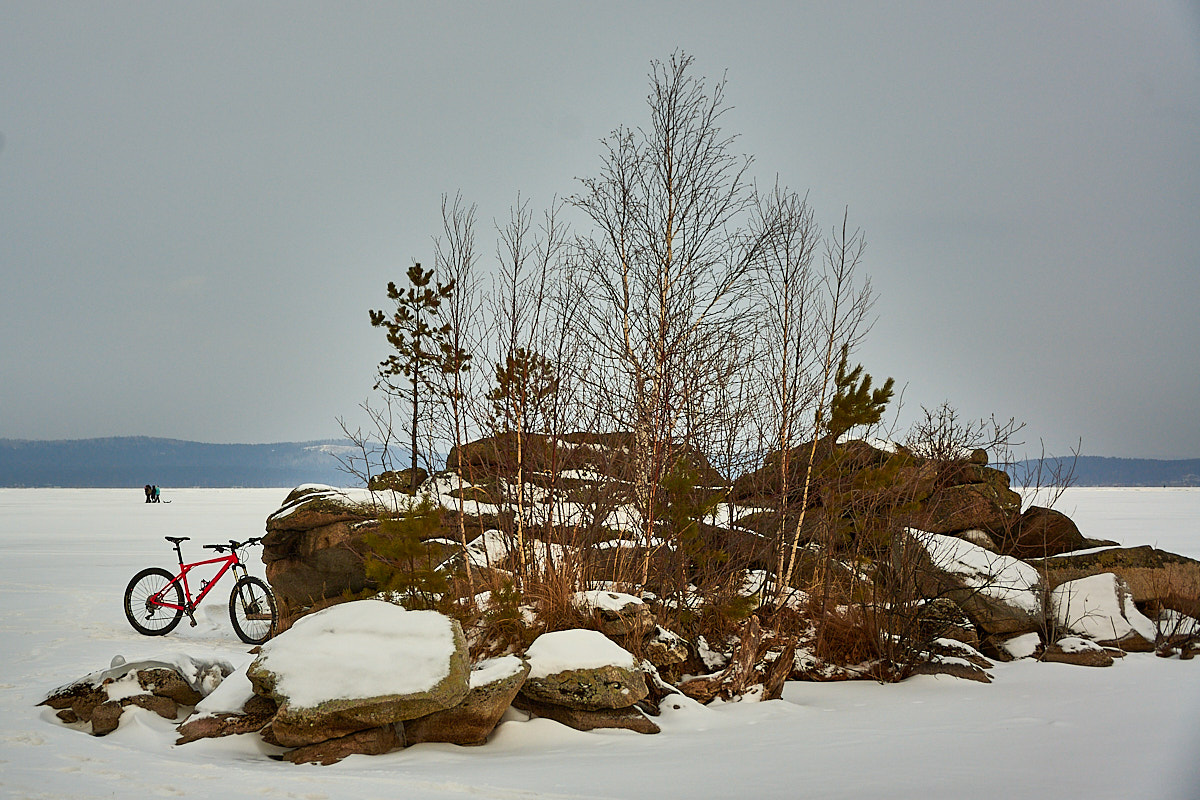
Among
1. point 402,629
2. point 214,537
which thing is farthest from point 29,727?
point 214,537

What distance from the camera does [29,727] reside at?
17.0 feet

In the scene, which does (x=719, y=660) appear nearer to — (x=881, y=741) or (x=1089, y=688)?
(x=881, y=741)

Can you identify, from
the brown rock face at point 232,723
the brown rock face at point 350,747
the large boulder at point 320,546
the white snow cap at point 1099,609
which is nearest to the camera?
the brown rock face at point 350,747

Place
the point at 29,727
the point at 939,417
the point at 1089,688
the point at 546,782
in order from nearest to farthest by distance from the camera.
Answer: the point at 546,782
the point at 29,727
the point at 1089,688
the point at 939,417

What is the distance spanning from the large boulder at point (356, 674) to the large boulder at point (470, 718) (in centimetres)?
16

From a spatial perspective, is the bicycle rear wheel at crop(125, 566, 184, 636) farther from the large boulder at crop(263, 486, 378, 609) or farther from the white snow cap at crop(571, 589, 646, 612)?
the white snow cap at crop(571, 589, 646, 612)

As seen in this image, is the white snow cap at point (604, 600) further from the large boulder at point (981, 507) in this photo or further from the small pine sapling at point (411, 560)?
the large boulder at point (981, 507)

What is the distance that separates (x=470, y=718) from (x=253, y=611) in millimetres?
6086

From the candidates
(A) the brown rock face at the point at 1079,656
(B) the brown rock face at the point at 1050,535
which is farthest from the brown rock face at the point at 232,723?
(B) the brown rock face at the point at 1050,535

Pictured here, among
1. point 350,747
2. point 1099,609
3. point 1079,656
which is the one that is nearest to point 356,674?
A: point 350,747

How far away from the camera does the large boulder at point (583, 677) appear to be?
18.7ft

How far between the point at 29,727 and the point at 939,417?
10338mm

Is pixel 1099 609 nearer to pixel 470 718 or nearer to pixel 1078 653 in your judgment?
pixel 1078 653

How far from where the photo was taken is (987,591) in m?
9.12
